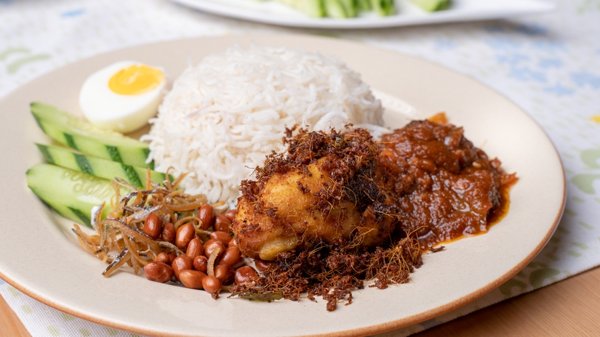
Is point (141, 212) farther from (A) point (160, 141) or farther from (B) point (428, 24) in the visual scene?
(B) point (428, 24)

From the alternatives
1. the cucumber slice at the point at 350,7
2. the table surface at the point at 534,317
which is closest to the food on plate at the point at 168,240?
the table surface at the point at 534,317

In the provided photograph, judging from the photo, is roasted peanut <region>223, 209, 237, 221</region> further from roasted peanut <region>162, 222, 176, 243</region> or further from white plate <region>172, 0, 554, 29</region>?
white plate <region>172, 0, 554, 29</region>

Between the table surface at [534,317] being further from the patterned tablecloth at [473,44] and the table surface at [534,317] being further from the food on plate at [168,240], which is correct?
the patterned tablecloth at [473,44]

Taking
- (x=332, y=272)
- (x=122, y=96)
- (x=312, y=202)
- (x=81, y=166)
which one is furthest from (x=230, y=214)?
(x=122, y=96)

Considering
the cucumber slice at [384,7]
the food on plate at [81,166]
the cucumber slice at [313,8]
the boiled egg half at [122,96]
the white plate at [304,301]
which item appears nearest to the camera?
the white plate at [304,301]

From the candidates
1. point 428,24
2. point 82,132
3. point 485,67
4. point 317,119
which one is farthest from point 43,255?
point 428,24
